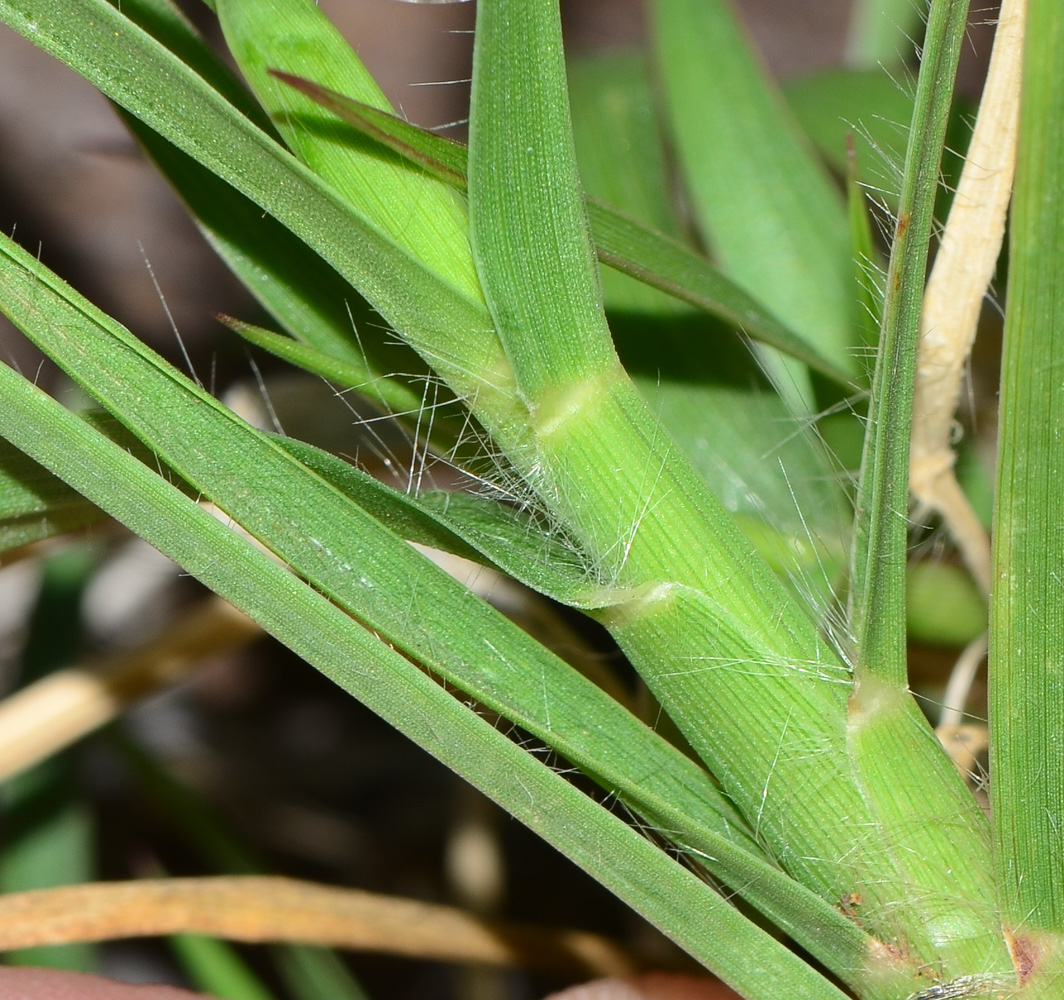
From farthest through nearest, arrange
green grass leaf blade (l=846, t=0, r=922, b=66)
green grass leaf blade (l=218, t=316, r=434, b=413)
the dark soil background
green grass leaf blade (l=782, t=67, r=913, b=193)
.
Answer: the dark soil background
green grass leaf blade (l=846, t=0, r=922, b=66)
green grass leaf blade (l=782, t=67, r=913, b=193)
green grass leaf blade (l=218, t=316, r=434, b=413)

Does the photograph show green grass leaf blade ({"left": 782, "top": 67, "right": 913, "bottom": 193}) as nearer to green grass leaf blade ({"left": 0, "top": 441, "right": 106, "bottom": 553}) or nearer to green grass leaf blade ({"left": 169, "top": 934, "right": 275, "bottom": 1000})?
green grass leaf blade ({"left": 0, "top": 441, "right": 106, "bottom": 553})

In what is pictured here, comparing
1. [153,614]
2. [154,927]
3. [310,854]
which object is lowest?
[310,854]

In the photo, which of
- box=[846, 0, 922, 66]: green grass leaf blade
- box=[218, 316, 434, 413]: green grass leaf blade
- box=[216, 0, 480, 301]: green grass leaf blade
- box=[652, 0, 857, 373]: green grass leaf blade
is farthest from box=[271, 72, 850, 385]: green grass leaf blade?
box=[846, 0, 922, 66]: green grass leaf blade

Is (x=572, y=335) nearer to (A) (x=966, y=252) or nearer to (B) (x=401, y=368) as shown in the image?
(B) (x=401, y=368)

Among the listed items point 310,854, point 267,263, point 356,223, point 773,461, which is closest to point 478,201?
point 356,223

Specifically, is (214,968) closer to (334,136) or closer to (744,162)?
(334,136)

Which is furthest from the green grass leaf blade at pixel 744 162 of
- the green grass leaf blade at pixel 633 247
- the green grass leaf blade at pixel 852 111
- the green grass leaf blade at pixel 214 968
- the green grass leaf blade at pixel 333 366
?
the green grass leaf blade at pixel 214 968

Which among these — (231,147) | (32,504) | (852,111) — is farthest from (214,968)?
(852,111)
